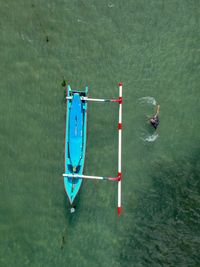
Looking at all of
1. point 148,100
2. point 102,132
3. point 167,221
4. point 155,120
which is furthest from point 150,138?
point 167,221

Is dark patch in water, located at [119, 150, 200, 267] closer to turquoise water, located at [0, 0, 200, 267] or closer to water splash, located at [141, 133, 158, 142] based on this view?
turquoise water, located at [0, 0, 200, 267]

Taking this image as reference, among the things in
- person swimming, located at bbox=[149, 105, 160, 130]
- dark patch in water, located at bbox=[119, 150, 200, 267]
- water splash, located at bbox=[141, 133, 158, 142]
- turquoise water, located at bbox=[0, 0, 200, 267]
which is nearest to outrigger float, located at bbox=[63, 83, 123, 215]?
turquoise water, located at bbox=[0, 0, 200, 267]

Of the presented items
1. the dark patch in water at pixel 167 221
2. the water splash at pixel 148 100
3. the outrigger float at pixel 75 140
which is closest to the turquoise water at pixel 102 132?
the dark patch in water at pixel 167 221

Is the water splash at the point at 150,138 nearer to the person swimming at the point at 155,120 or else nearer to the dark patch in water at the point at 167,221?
the person swimming at the point at 155,120

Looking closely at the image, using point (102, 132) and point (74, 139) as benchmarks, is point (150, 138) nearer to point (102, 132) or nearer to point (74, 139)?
point (102, 132)

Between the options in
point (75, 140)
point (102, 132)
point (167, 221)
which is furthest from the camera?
point (167, 221)

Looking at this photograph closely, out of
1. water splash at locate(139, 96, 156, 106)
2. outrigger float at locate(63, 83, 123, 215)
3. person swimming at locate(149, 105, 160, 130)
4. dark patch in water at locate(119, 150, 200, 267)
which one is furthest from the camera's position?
dark patch in water at locate(119, 150, 200, 267)
